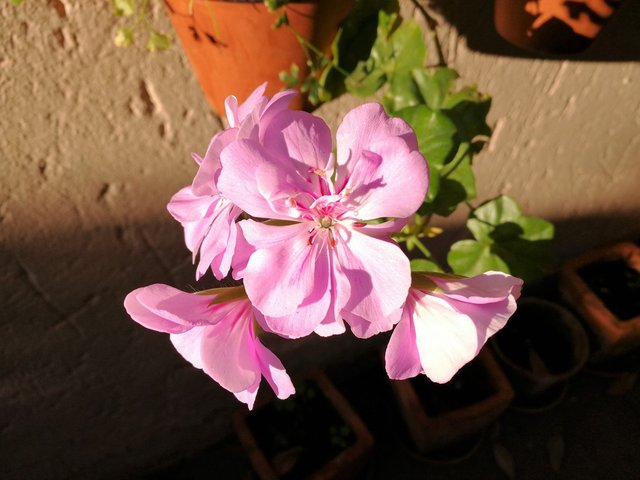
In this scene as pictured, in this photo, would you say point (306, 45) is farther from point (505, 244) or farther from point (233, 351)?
point (505, 244)

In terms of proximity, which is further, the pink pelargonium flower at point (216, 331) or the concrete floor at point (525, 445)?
the concrete floor at point (525, 445)

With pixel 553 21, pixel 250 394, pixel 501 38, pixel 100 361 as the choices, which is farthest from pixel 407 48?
pixel 100 361

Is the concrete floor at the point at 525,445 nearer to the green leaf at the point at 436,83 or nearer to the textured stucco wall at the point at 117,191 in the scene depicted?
the textured stucco wall at the point at 117,191

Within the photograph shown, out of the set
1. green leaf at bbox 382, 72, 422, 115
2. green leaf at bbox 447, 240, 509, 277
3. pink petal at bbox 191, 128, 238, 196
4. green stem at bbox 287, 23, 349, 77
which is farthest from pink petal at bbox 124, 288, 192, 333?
green leaf at bbox 447, 240, 509, 277

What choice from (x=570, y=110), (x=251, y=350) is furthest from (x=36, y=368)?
(x=570, y=110)

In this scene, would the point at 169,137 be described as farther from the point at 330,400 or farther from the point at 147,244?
the point at 330,400

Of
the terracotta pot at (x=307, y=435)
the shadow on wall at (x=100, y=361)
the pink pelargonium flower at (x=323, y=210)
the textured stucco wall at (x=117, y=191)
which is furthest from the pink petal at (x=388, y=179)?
the terracotta pot at (x=307, y=435)

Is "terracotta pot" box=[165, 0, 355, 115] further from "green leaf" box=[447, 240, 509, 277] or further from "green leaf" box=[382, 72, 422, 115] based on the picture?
"green leaf" box=[447, 240, 509, 277]
